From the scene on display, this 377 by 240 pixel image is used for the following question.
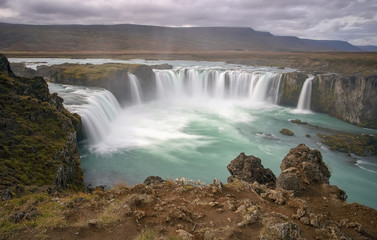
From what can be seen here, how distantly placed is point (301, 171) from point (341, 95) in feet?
108

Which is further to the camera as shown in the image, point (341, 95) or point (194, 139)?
point (341, 95)

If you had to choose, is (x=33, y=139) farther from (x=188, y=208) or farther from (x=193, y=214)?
(x=193, y=214)

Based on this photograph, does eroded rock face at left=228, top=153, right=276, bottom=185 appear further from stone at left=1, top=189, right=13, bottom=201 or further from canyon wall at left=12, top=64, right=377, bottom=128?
canyon wall at left=12, top=64, right=377, bottom=128

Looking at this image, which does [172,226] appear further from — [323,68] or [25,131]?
[323,68]

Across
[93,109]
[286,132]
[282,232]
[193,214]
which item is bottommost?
[286,132]

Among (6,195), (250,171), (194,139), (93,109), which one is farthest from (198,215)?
(93,109)

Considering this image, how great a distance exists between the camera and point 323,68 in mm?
Answer: 63406

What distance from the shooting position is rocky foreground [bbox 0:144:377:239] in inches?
242

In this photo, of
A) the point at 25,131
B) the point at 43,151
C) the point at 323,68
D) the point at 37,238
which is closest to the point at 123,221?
the point at 37,238

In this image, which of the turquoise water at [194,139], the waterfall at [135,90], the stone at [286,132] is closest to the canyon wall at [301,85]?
the waterfall at [135,90]

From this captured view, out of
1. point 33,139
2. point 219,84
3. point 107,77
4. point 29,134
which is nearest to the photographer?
point 33,139

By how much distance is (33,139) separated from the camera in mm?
13977

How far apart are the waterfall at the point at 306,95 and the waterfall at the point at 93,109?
2896 cm

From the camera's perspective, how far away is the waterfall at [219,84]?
4528cm
